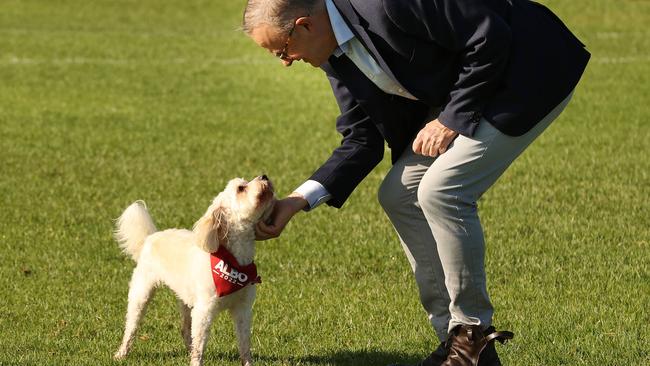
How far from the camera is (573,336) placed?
6102 millimetres

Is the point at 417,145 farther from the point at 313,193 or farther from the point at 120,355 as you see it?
the point at 120,355

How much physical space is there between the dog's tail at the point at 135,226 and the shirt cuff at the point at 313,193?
3.56 feet

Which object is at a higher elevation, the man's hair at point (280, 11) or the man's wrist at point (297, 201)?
the man's hair at point (280, 11)

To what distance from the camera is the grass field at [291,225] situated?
6180mm

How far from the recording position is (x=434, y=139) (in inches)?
191

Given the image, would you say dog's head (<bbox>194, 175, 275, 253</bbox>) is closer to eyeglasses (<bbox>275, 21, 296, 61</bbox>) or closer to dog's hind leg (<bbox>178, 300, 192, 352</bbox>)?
eyeglasses (<bbox>275, 21, 296, 61</bbox>)

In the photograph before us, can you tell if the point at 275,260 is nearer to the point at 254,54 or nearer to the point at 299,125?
the point at 299,125

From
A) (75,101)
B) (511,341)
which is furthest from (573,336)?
(75,101)

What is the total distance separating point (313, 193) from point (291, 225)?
12.3ft

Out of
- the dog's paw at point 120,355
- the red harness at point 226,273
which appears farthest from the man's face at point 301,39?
the dog's paw at point 120,355

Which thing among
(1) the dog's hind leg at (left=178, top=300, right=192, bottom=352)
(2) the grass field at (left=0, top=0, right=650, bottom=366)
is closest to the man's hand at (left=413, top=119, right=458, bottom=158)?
(2) the grass field at (left=0, top=0, right=650, bottom=366)

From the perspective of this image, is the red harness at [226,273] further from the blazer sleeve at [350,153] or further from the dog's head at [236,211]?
the blazer sleeve at [350,153]

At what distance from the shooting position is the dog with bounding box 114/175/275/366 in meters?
5.23

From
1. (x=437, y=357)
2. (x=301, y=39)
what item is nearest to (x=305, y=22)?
(x=301, y=39)
